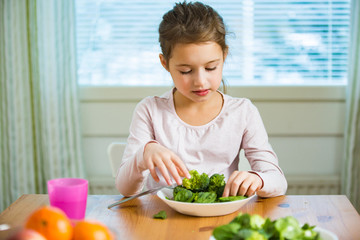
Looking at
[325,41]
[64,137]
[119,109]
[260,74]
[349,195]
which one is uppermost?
[325,41]

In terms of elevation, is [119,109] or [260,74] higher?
[260,74]

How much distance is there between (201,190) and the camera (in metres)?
1.07

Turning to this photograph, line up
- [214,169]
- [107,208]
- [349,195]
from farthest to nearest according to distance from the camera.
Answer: [349,195] < [214,169] < [107,208]

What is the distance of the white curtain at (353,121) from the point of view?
225 cm

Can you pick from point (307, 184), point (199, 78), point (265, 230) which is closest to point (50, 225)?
point (265, 230)

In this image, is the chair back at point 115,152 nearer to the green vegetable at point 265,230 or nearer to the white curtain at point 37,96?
the white curtain at point 37,96

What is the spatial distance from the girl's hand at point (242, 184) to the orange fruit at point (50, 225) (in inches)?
20.3

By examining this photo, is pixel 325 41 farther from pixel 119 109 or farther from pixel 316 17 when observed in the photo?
pixel 119 109

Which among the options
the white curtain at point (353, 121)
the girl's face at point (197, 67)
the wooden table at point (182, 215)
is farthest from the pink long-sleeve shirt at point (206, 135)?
the white curtain at point (353, 121)

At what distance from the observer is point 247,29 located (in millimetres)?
2406

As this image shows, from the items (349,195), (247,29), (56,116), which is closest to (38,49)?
(56,116)

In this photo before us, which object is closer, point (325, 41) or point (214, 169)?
point (214, 169)

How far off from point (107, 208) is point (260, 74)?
154 cm

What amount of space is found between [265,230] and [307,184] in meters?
1.80
